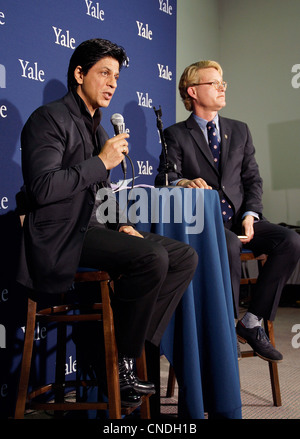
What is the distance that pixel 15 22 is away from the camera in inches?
85.0

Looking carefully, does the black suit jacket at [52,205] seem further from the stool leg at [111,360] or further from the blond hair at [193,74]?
the blond hair at [193,74]

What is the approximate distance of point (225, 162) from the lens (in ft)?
8.41

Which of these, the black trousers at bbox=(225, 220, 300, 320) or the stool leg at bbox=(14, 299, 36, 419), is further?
the black trousers at bbox=(225, 220, 300, 320)

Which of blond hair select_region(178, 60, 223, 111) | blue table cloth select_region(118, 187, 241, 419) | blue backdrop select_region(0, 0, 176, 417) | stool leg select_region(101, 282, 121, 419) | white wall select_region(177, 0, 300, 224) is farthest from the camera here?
white wall select_region(177, 0, 300, 224)

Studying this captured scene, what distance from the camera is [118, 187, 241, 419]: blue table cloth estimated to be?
1738 mm

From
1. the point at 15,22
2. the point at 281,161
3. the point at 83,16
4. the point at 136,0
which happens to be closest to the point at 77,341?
the point at 15,22

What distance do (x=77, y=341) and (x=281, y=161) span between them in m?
3.46

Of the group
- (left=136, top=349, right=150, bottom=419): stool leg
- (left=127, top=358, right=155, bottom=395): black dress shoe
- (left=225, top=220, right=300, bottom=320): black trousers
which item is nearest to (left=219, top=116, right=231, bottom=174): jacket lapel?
(left=225, top=220, right=300, bottom=320): black trousers

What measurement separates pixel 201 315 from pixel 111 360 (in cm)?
46

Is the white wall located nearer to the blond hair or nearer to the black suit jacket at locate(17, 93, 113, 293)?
the blond hair

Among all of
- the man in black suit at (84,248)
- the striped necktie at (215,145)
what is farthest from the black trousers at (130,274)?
the striped necktie at (215,145)

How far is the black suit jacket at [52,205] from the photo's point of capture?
154 cm

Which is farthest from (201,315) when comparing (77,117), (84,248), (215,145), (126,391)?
(215,145)

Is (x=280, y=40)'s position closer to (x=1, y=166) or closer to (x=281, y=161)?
(x=281, y=161)
